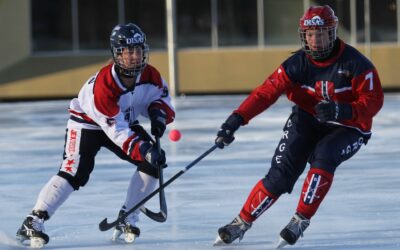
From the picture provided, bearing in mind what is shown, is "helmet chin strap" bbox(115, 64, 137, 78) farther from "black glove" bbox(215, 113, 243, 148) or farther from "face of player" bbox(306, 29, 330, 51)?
"face of player" bbox(306, 29, 330, 51)

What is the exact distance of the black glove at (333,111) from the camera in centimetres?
450

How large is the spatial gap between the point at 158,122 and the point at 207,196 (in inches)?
69.3

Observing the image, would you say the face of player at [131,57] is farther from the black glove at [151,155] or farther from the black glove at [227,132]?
the black glove at [227,132]

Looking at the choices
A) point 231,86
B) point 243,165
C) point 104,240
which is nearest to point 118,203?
point 104,240

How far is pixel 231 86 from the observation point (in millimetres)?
19641

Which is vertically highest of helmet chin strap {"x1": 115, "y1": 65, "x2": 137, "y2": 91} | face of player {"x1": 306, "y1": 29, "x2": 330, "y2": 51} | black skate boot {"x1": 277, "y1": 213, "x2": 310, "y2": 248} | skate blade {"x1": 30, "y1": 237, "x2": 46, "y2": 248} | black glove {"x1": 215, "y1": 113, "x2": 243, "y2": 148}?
face of player {"x1": 306, "y1": 29, "x2": 330, "y2": 51}

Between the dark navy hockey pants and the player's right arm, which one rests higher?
the player's right arm

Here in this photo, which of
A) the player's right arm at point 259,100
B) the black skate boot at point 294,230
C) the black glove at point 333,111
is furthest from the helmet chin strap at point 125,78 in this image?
the black skate boot at point 294,230

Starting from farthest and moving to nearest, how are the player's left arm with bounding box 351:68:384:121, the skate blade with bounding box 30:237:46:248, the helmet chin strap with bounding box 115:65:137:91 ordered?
the skate blade with bounding box 30:237:46:248
the helmet chin strap with bounding box 115:65:137:91
the player's left arm with bounding box 351:68:384:121

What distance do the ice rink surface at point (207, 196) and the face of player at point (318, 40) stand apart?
944 millimetres

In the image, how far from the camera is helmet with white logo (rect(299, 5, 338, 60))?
4680mm

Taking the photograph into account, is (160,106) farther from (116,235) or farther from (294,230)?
(294,230)

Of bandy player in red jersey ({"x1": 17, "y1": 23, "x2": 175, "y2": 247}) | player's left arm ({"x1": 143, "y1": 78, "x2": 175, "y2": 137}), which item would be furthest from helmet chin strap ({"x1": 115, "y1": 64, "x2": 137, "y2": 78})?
player's left arm ({"x1": 143, "y1": 78, "x2": 175, "y2": 137})

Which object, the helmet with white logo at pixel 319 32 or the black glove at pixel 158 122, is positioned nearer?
the helmet with white logo at pixel 319 32
